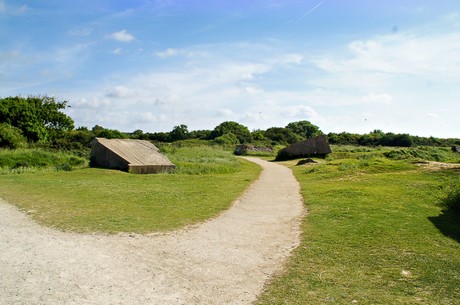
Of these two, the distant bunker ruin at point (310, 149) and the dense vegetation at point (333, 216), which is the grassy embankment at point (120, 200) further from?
the distant bunker ruin at point (310, 149)

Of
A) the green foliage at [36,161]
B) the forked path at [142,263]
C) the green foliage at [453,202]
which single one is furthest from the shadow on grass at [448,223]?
the green foliage at [36,161]

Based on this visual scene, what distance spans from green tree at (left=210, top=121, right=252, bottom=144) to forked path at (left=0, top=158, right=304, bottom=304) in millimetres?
70194

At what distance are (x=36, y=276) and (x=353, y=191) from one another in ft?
38.4

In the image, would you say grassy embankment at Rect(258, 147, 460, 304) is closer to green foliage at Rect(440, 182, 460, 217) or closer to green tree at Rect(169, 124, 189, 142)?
green foliage at Rect(440, 182, 460, 217)

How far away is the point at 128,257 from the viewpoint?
21.7 ft

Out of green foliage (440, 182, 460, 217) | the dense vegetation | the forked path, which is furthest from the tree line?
green foliage (440, 182, 460, 217)

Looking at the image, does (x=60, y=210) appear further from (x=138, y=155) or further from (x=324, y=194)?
(x=138, y=155)

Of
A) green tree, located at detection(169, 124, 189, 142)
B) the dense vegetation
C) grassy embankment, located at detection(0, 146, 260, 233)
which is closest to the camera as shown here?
the dense vegetation

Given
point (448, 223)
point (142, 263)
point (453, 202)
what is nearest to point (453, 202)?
point (453, 202)

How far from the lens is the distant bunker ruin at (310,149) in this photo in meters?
37.2

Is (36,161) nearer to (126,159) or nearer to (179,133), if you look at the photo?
(126,159)

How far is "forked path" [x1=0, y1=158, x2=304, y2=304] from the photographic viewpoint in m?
5.04

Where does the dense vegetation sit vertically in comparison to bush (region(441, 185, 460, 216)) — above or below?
below

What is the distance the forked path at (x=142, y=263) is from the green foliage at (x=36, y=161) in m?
14.5
